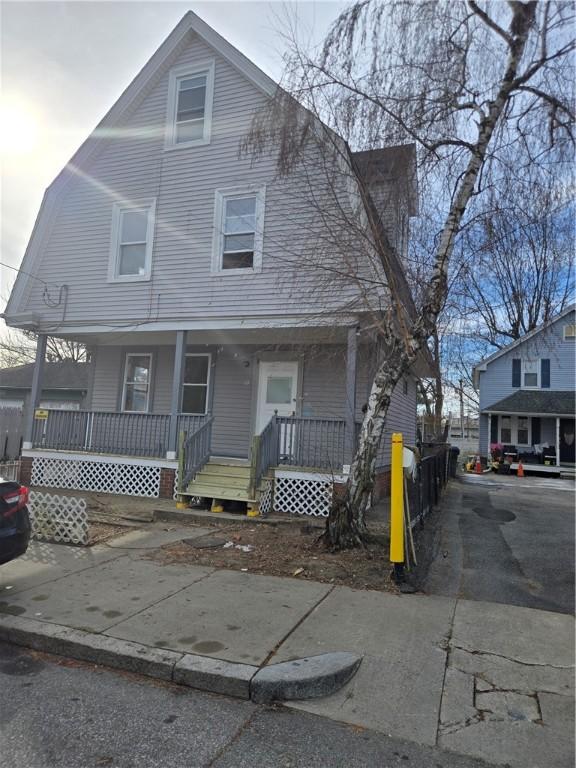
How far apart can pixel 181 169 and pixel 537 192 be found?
289 inches

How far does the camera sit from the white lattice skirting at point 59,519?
6879mm

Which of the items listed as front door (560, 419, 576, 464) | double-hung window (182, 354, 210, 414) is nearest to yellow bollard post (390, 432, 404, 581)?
double-hung window (182, 354, 210, 414)

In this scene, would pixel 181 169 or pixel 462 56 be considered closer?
pixel 462 56

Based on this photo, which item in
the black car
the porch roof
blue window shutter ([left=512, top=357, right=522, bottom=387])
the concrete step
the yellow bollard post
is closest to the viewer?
the black car

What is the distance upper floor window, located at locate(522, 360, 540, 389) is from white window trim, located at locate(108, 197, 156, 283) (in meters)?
20.9

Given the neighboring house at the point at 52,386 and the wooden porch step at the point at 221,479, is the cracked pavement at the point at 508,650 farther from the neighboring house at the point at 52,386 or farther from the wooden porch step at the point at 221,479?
the neighboring house at the point at 52,386

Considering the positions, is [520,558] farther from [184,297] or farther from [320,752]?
[184,297]

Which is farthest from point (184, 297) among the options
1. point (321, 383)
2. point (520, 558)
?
point (520, 558)

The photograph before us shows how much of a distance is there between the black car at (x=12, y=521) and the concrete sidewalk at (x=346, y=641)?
0.47 metres

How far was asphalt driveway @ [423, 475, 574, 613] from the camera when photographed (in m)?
5.39

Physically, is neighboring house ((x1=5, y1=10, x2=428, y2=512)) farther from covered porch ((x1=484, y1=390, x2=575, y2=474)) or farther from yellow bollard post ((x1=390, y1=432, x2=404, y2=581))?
covered porch ((x1=484, y1=390, x2=575, y2=474))

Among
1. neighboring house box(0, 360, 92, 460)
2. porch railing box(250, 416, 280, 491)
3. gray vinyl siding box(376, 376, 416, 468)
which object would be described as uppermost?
neighboring house box(0, 360, 92, 460)

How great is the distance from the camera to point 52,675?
3547 mm

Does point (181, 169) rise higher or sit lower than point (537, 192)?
higher
